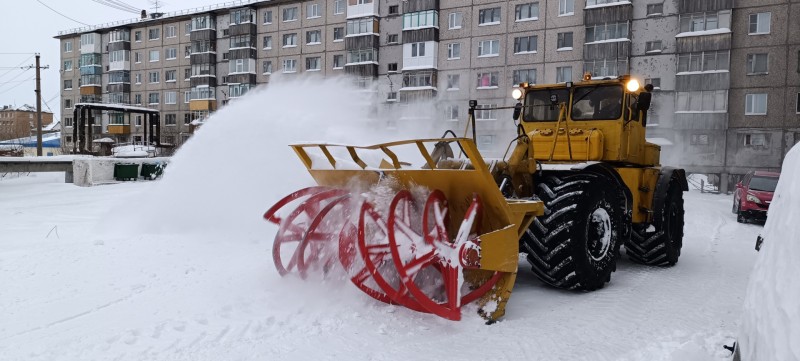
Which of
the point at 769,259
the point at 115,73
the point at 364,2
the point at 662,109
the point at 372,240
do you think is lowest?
the point at 372,240

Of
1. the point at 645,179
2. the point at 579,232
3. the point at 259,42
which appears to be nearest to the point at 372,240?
the point at 579,232

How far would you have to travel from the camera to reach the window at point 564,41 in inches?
1275

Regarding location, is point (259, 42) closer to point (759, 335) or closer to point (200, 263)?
point (200, 263)

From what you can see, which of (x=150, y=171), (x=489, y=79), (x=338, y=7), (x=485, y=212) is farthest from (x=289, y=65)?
(x=485, y=212)

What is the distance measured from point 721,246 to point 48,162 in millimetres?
23682

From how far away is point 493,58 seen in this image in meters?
34.8

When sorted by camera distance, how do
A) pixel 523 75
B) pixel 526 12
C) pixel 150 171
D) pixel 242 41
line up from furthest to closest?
pixel 242 41 → pixel 523 75 → pixel 526 12 → pixel 150 171

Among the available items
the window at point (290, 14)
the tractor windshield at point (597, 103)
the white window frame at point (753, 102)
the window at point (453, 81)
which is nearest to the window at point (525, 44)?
the window at point (453, 81)

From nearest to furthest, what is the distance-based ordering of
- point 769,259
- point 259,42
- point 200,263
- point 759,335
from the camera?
point 759,335 → point 769,259 → point 200,263 → point 259,42

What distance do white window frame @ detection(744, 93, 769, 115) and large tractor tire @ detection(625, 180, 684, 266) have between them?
25.8m

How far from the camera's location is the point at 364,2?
3928 cm

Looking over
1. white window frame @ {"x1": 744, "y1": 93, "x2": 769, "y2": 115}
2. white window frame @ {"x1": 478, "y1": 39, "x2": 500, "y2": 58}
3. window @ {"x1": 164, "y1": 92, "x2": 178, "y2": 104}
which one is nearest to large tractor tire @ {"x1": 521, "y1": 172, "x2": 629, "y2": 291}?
white window frame @ {"x1": 744, "y1": 93, "x2": 769, "y2": 115}

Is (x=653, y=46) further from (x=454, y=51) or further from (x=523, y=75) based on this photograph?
(x=454, y=51)

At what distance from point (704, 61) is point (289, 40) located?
1202 inches
